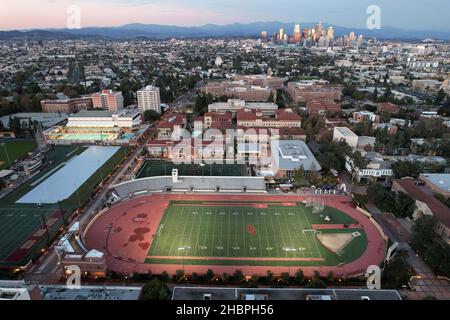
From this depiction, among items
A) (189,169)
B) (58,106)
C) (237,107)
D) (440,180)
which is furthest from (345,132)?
(58,106)

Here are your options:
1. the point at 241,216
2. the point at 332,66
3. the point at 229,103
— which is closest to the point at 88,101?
the point at 229,103

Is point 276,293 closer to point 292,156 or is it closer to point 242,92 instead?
point 292,156

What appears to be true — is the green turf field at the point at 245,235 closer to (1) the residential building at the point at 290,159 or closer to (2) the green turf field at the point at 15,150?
(1) the residential building at the point at 290,159

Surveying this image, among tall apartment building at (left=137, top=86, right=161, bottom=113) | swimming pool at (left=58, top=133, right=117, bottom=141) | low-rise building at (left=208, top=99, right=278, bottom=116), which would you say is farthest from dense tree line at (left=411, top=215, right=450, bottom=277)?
tall apartment building at (left=137, top=86, right=161, bottom=113)

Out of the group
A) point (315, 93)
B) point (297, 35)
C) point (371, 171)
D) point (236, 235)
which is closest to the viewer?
point (236, 235)

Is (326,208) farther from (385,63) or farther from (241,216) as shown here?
(385,63)

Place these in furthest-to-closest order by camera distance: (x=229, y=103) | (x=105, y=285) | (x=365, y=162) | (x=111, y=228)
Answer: (x=229, y=103)
(x=365, y=162)
(x=111, y=228)
(x=105, y=285)
